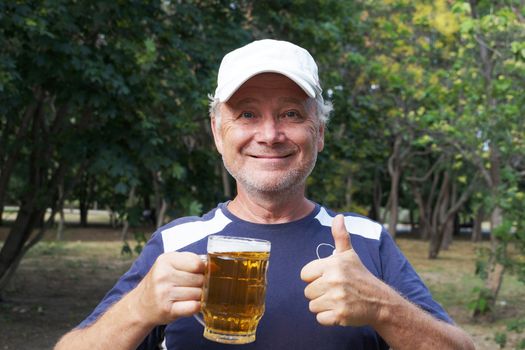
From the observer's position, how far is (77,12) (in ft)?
27.2

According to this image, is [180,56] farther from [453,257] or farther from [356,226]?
[453,257]

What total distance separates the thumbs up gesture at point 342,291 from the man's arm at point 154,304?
0.28 meters

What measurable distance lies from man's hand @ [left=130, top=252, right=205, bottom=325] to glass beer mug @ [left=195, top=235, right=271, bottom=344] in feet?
0.13

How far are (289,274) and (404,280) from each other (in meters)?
0.35

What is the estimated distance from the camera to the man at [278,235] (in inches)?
79.2

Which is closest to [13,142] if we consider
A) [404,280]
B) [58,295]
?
[58,295]

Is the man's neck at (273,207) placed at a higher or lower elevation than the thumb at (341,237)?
higher

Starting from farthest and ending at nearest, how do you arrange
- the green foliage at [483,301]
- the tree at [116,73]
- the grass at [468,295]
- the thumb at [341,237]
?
1. the green foliage at [483,301]
2. the grass at [468,295]
3. the tree at [116,73]
4. the thumb at [341,237]

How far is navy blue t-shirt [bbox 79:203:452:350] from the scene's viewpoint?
7.02 feet

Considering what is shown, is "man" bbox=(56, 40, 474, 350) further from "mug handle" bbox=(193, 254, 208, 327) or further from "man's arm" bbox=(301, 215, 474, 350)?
"mug handle" bbox=(193, 254, 208, 327)

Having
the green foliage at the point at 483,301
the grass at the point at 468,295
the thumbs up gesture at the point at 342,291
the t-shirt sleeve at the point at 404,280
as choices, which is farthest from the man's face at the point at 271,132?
the green foliage at the point at 483,301

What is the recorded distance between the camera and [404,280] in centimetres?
222

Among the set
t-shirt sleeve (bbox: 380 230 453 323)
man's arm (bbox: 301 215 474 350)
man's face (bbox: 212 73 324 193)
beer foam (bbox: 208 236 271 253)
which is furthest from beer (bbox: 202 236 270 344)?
t-shirt sleeve (bbox: 380 230 453 323)

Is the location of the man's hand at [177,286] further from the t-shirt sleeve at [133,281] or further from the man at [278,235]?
the t-shirt sleeve at [133,281]
